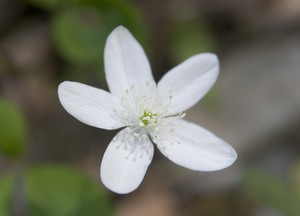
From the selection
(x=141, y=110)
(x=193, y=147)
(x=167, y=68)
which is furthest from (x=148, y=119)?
(x=167, y=68)

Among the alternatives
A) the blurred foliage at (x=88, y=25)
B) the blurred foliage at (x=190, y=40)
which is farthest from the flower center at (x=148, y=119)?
the blurred foliage at (x=190, y=40)

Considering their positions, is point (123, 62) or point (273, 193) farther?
point (273, 193)

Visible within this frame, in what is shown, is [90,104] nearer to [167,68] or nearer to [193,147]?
[193,147]

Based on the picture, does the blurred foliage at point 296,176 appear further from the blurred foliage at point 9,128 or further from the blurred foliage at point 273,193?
the blurred foliage at point 9,128

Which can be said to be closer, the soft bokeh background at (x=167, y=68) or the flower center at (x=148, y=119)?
the flower center at (x=148, y=119)

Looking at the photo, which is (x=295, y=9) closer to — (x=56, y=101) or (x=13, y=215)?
(x=56, y=101)

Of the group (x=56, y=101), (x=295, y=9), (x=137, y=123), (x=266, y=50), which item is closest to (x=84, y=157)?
(x=56, y=101)
